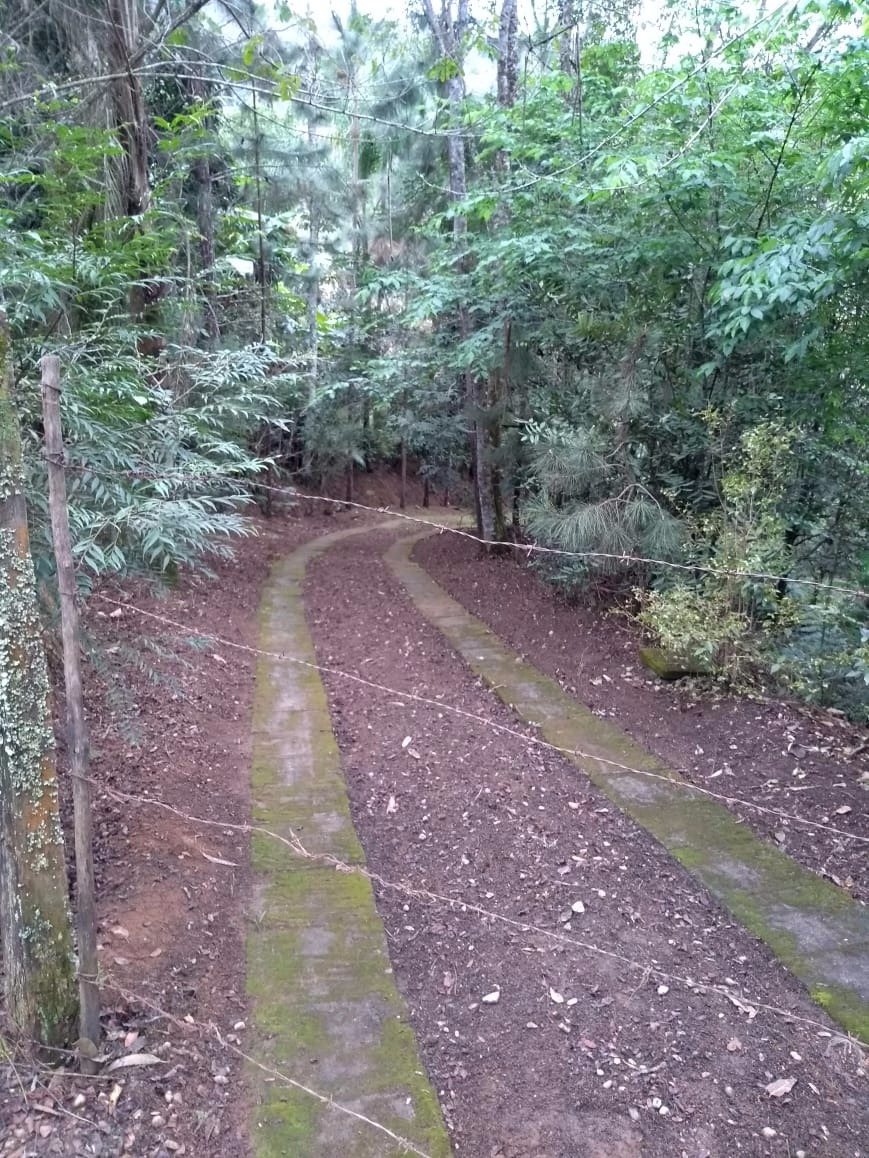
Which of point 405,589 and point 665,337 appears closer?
point 665,337

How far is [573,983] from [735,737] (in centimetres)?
232

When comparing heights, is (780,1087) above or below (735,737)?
below

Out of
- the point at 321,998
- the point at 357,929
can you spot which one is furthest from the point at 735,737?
the point at 321,998

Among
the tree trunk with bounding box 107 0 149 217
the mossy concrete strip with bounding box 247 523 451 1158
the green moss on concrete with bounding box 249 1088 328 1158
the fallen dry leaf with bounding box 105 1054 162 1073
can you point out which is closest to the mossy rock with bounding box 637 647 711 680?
the mossy concrete strip with bounding box 247 523 451 1158

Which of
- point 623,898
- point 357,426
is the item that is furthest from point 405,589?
point 357,426

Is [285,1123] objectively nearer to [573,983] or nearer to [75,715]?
[573,983]

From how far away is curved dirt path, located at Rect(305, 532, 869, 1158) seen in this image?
197cm

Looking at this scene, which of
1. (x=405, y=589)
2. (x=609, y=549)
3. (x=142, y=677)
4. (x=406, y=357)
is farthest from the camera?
(x=406, y=357)

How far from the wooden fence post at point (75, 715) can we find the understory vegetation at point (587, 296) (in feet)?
1.13

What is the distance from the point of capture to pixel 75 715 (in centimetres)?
182

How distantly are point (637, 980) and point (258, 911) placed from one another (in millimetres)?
1383

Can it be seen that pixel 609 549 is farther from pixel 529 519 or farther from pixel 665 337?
pixel 665 337

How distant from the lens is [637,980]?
248 cm

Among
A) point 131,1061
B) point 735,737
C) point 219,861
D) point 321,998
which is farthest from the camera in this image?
point 735,737
